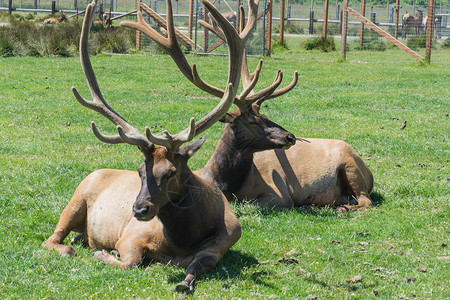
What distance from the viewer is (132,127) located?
19.3ft

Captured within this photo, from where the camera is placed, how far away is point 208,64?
2209 cm

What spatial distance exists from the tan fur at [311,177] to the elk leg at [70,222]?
2281 mm

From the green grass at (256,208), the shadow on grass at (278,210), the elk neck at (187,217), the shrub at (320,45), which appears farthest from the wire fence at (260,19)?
the elk neck at (187,217)

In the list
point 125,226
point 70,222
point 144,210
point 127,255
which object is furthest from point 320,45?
point 144,210

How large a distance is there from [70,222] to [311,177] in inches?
135

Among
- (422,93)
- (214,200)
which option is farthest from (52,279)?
(422,93)

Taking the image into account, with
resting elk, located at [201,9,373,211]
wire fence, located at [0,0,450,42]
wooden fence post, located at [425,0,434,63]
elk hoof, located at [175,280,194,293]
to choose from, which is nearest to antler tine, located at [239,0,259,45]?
resting elk, located at [201,9,373,211]

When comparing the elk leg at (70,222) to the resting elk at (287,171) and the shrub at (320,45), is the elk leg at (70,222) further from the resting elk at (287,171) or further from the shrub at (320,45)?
the shrub at (320,45)

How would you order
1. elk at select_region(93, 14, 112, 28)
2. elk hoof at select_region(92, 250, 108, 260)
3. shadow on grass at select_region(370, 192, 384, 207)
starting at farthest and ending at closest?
1. elk at select_region(93, 14, 112, 28)
2. shadow on grass at select_region(370, 192, 384, 207)
3. elk hoof at select_region(92, 250, 108, 260)

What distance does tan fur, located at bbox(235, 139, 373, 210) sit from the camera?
853 centimetres

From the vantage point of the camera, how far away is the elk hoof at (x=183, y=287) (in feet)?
17.1

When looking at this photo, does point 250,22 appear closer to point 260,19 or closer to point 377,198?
point 377,198

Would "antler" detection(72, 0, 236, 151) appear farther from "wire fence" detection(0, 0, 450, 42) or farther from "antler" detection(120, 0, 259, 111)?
"wire fence" detection(0, 0, 450, 42)

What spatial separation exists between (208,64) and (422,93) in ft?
23.9
